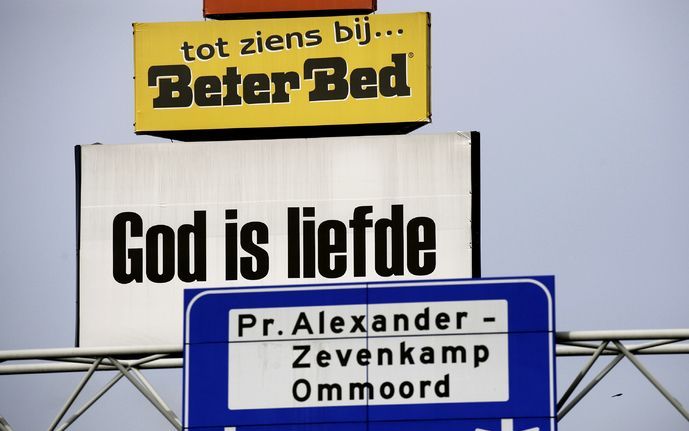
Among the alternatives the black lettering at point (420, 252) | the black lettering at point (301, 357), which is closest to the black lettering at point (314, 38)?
the black lettering at point (420, 252)

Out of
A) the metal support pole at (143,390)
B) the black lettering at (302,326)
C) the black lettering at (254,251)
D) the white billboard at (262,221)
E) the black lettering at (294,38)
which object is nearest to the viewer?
the black lettering at (302,326)

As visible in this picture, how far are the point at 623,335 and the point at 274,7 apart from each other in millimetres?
7690

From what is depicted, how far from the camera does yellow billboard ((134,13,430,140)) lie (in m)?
24.5

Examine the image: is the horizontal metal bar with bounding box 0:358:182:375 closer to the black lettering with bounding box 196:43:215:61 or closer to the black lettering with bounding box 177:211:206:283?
the black lettering with bounding box 177:211:206:283

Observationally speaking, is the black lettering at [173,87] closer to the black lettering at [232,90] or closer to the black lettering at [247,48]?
the black lettering at [232,90]

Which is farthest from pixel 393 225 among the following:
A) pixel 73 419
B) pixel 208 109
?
pixel 73 419

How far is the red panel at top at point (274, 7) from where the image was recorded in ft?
82.2

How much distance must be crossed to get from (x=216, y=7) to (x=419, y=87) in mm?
3186

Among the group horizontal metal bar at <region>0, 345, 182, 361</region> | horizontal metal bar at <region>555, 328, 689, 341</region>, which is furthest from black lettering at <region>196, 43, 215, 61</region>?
horizontal metal bar at <region>555, 328, 689, 341</region>

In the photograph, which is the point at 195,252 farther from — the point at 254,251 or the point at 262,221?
the point at 262,221

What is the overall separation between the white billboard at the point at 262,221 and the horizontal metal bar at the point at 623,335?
301 cm

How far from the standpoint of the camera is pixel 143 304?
2373 centimetres

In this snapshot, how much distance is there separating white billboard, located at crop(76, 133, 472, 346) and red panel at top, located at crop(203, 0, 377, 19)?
86.5 inches

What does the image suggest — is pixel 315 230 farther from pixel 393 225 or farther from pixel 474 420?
pixel 474 420
